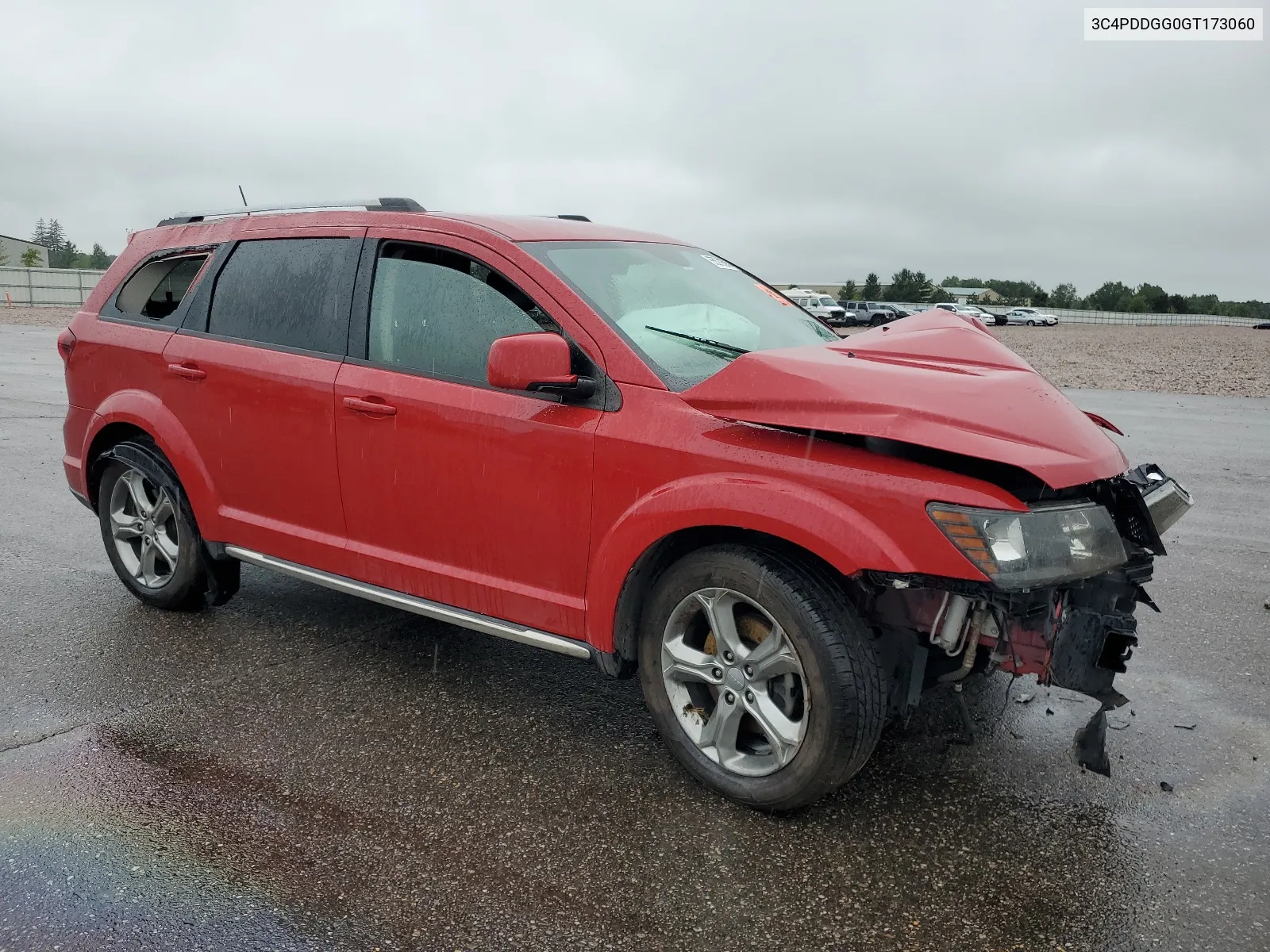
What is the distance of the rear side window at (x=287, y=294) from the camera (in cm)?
412

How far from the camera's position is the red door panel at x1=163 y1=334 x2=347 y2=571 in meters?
4.07

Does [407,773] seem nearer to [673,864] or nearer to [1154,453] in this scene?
[673,864]

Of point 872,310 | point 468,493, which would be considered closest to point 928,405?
point 468,493

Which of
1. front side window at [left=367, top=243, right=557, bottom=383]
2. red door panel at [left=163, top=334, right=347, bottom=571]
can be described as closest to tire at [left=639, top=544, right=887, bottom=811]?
front side window at [left=367, top=243, right=557, bottom=383]

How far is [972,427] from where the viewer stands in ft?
9.25

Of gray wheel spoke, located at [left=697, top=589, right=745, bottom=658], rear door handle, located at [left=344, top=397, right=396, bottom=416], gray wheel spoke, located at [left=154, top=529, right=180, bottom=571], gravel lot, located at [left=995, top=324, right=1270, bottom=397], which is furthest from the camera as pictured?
gravel lot, located at [left=995, top=324, right=1270, bottom=397]

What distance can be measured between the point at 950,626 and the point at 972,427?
58 cm

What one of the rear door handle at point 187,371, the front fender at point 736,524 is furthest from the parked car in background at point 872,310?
the front fender at point 736,524

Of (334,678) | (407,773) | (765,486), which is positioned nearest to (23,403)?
(334,678)

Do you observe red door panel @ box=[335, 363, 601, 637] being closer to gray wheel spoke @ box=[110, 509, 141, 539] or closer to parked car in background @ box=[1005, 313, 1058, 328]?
gray wheel spoke @ box=[110, 509, 141, 539]

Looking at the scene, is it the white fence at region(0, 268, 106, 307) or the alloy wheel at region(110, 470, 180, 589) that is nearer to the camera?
the alloy wheel at region(110, 470, 180, 589)

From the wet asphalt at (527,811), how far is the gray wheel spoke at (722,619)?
0.53 meters

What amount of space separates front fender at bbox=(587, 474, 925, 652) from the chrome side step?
15cm

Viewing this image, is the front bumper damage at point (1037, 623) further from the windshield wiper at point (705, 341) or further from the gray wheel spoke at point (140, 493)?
the gray wheel spoke at point (140, 493)
